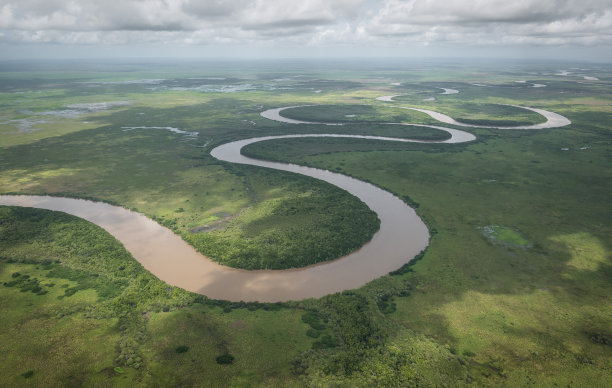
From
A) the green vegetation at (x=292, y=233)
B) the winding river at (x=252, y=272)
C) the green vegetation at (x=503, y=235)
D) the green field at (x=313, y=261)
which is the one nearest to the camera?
the green field at (x=313, y=261)

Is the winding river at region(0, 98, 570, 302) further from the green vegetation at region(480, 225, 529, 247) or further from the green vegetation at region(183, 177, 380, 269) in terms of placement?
the green vegetation at region(480, 225, 529, 247)

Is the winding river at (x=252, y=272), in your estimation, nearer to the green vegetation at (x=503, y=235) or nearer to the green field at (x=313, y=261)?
the green field at (x=313, y=261)

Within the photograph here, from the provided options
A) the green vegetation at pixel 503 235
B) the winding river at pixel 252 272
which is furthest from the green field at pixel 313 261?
the winding river at pixel 252 272

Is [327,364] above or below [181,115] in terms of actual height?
below

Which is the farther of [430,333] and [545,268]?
[545,268]

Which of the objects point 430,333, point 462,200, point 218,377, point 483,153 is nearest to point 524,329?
point 430,333

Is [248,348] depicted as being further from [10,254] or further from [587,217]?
[587,217]
